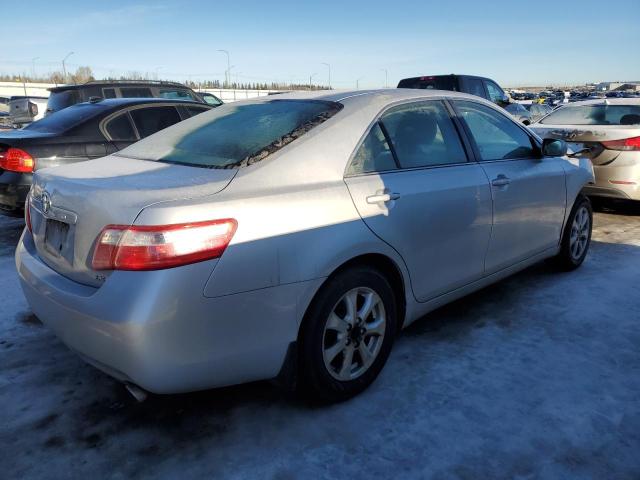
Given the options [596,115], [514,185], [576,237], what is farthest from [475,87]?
[514,185]

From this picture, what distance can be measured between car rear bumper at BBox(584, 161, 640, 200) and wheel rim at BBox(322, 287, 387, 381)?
497 cm

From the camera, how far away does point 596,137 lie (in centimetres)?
658

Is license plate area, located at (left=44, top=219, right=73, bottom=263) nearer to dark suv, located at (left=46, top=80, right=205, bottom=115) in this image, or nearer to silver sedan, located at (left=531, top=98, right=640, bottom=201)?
silver sedan, located at (left=531, top=98, right=640, bottom=201)

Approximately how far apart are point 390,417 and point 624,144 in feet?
17.8

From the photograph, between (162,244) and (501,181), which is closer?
(162,244)

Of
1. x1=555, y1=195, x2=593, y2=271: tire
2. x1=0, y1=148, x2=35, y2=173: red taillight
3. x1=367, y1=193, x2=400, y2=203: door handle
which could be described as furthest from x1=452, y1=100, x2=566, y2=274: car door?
x1=0, y1=148, x2=35, y2=173: red taillight

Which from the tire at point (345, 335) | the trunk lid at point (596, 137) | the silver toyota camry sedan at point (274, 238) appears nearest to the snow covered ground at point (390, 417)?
the tire at point (345, 335)

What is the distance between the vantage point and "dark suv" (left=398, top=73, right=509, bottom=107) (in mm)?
11969

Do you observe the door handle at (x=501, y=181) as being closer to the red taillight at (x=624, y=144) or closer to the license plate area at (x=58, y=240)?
the license plate area at (x=58, y=240)

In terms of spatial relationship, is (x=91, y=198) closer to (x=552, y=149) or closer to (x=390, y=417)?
(x=390, y=417)

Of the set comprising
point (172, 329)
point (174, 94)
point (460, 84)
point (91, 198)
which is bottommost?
point (172, 329)

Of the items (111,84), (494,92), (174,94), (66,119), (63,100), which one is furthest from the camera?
(494,92)

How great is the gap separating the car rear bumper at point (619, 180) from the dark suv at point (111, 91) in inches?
251

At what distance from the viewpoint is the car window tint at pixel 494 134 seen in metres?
3.53
